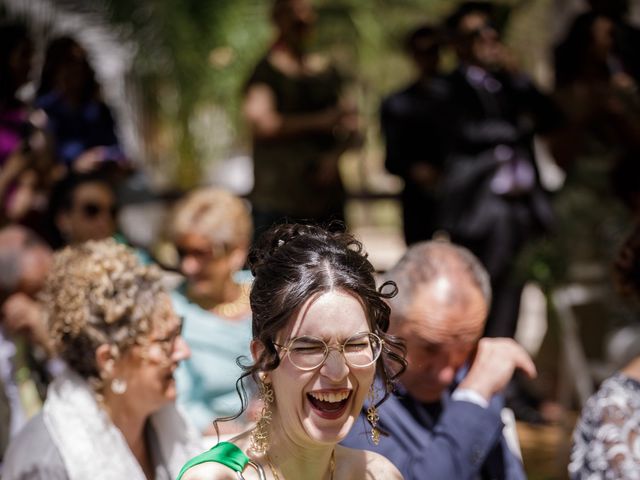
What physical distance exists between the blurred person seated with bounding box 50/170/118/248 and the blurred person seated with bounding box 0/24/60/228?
0.28 meters

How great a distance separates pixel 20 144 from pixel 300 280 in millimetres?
3623

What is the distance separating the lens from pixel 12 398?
4.17m

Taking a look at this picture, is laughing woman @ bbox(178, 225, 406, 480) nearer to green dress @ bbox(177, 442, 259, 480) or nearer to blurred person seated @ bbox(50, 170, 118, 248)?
green dress @ bbox(177, 442, 259, 480)

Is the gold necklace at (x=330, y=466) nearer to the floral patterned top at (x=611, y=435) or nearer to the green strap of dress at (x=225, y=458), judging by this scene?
the green strap of dress at (x=225, y=458)

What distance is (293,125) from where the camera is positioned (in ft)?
19.9

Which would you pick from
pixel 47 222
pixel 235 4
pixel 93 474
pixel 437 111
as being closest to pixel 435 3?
pixel 235 4

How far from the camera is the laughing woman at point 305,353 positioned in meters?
2.35

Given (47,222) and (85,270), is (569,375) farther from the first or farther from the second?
(85,270)

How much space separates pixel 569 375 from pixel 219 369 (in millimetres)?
2468

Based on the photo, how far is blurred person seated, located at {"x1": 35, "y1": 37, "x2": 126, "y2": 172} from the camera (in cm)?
598

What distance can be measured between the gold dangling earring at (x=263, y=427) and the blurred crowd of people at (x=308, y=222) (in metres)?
0.37

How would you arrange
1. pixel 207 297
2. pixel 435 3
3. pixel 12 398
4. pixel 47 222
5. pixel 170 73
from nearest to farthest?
1. pixel 12 398
2. pixel 207 297
3. pixel 47 222
4. pixel 170 73
5. pixel 435 3

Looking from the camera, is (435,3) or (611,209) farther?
(435,3)

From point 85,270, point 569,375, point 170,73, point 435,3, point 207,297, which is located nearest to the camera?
point 85,270
